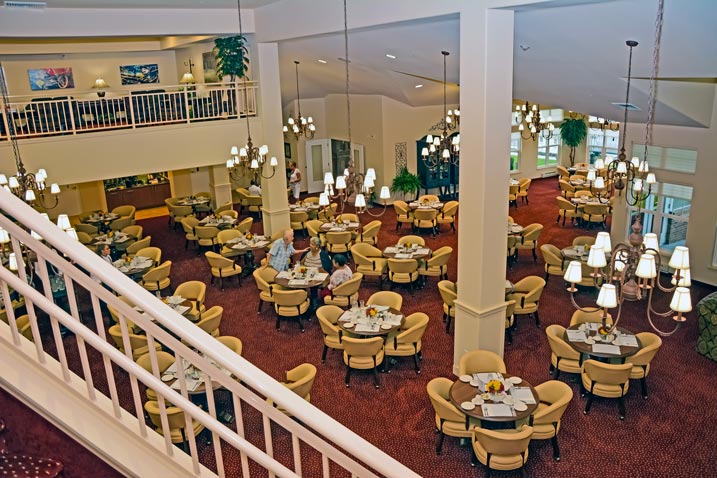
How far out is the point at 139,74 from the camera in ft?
58.5

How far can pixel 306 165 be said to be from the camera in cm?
2014

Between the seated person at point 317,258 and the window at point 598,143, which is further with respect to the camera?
the window at point 598,143

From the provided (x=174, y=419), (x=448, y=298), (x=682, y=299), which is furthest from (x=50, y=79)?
(x=682, y=299)

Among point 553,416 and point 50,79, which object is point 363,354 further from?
point 50,79

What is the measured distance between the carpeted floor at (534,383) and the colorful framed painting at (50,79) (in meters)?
8.94

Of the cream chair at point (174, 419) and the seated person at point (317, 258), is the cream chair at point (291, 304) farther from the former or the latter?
the cream chair at point (174, 419)

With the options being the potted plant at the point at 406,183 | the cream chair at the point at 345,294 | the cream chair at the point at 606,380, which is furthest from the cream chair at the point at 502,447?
the potted plant at the point at 406,183

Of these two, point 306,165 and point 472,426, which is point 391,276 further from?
point 306,165

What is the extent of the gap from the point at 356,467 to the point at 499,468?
14.9ft

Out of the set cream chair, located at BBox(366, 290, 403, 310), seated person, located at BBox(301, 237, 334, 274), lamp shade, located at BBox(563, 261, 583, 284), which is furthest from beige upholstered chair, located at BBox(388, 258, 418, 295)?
→ lamp shade, located at BBox(563, 261, 583, 284)

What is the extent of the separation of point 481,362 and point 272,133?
25.0ft

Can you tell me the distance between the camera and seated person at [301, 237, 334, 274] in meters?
10.7

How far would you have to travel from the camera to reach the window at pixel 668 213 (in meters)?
12.1

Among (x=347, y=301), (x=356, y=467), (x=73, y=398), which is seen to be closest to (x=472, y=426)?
(x=347, y=301)
